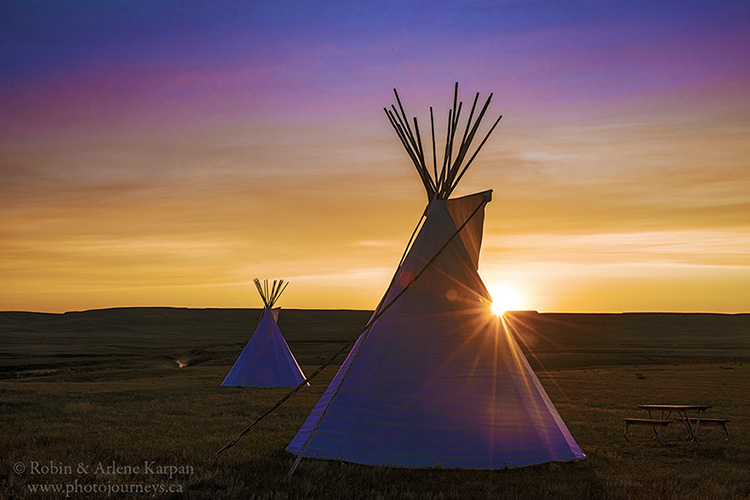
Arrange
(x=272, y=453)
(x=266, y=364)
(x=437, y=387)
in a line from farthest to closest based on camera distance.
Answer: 1. (x=266, y=364)
2. (x=272, y=453)
3. (x=437, y=387)

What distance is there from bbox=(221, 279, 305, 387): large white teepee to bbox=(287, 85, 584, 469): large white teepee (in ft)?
49.6

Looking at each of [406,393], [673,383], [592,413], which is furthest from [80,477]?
[673,383]

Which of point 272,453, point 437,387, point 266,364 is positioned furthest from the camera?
point 266,364

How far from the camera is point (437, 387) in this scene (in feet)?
30.2

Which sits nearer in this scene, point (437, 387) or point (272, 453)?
point (437, 387)

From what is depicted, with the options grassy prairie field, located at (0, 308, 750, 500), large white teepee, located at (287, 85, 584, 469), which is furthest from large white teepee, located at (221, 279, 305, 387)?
large white teepee, located at (287, 85, 584, 469)

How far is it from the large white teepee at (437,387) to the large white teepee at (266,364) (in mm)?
15106

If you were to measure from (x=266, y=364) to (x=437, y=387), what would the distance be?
55.3 feet

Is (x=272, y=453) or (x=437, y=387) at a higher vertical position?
(x=437, y=387)

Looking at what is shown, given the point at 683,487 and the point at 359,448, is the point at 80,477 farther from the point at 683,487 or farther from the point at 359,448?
the point at 683,487

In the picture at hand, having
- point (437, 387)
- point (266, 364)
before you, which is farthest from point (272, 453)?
point (266, 364)

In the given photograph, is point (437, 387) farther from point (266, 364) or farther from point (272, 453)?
point (266, 364)

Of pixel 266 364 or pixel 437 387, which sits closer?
pixel 437 387

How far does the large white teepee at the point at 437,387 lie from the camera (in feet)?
29.0
